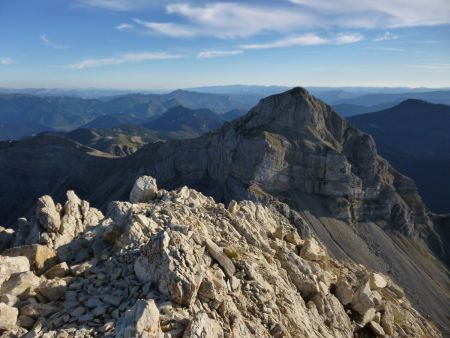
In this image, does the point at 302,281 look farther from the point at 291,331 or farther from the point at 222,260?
the point at 222,260

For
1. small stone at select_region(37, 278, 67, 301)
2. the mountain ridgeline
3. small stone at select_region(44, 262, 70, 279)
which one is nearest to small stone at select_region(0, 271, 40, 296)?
small stone at select_region(37, 278, 67, 301)

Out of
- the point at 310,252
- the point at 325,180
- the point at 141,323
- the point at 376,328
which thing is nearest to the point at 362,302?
the point at 376,328

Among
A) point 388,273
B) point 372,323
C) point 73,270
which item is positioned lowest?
point 388,273

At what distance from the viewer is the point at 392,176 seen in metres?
170

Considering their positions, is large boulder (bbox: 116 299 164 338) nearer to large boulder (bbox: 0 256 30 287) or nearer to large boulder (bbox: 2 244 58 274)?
large boulder (bbox: 0 256 30 287)

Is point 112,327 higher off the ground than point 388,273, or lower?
higher

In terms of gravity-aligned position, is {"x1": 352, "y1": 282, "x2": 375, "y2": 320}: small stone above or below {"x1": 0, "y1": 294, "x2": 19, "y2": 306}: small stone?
below

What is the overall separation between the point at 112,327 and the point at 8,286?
758 cm

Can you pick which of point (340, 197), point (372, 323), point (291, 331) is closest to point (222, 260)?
point (291, 331)

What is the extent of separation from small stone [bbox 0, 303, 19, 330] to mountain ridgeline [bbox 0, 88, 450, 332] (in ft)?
355

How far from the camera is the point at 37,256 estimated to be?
1107 inches

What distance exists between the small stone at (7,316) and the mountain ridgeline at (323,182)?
355ft

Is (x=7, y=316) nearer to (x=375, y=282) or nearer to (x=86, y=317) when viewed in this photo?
(x=86, y=317)

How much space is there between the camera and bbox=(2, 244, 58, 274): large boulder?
91.2 feet
